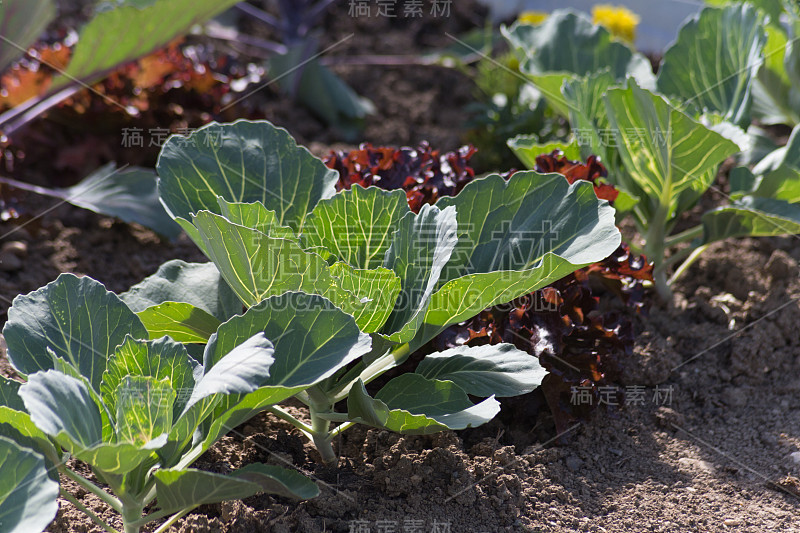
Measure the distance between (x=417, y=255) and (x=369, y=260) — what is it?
20 centimetres

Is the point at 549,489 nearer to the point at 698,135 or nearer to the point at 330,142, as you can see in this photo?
the point at 698,135

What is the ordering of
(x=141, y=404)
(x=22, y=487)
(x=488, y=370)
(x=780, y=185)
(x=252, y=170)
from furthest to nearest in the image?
(x=780, y=185) → (x=252, y=170) → (x=488, y=370) → (x=141, y=404) → (x=22, y=487)

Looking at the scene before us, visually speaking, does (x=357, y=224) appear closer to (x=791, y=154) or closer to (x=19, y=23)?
(x=791, y=154)

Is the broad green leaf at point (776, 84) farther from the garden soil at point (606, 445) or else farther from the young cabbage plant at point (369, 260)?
the young cabbage plant at point (369, 260)

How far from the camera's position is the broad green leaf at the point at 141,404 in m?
1.38

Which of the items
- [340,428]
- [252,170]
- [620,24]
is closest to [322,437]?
[340,428]

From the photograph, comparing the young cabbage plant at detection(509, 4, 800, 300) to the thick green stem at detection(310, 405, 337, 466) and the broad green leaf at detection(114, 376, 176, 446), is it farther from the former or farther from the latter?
the broad green leaf at detection(114, 376, 176, 446)

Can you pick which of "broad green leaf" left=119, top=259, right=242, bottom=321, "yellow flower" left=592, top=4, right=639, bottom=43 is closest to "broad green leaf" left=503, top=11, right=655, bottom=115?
"yellow flower" left=592, top=4, right=639, bottom=43

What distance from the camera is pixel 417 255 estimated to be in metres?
1.68

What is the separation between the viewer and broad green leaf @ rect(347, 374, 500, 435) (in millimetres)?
1521

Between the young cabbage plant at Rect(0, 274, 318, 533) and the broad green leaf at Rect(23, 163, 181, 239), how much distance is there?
105 centimetres

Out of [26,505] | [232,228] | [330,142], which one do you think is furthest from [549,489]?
[330,142]

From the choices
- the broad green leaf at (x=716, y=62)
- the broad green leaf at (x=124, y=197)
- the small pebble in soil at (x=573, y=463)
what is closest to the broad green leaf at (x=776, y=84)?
the broad green leaf at (x=716, y=62)

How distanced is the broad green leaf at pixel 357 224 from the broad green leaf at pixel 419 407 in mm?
319
